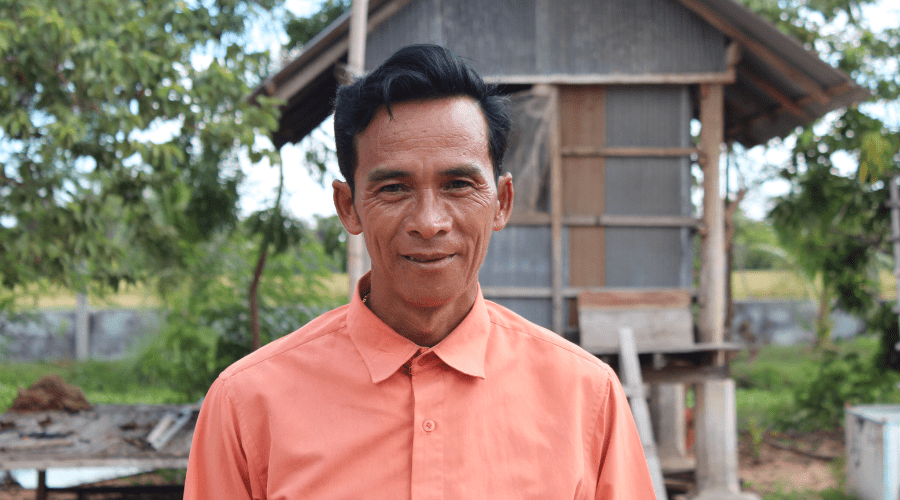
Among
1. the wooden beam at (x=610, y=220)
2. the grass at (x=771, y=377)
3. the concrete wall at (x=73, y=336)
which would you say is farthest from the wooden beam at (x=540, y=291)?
the concrete wall at (x=73, y=336)

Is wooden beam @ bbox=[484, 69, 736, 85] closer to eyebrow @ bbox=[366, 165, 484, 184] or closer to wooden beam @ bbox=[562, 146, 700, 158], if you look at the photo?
wooden beam @ bbox=[562, 146, 700, 158]

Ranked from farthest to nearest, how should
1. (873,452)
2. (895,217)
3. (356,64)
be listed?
1. (895,217)
2. (873,452)
3. (356,64)

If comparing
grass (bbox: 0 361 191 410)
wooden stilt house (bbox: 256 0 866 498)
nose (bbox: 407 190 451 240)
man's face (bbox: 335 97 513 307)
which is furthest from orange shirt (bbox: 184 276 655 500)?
grass (bbox: 0 361 191 410)

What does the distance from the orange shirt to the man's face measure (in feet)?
0.51

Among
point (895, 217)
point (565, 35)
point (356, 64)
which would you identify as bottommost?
point (895, 217)

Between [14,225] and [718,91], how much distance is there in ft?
17.8

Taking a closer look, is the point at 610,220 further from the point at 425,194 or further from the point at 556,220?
the point at 425,194

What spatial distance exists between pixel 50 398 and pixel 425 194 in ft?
19.3

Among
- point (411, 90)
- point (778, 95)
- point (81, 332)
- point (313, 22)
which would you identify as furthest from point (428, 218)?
point (81, 332)

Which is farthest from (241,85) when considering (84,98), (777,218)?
(777,218)

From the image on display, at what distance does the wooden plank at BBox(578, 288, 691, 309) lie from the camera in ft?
17.0

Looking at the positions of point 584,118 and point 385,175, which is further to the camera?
point 584,118

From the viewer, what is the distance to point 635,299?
520cm

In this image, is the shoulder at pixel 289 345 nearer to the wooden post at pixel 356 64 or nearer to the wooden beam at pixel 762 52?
the wooden post at pixel 356 64
